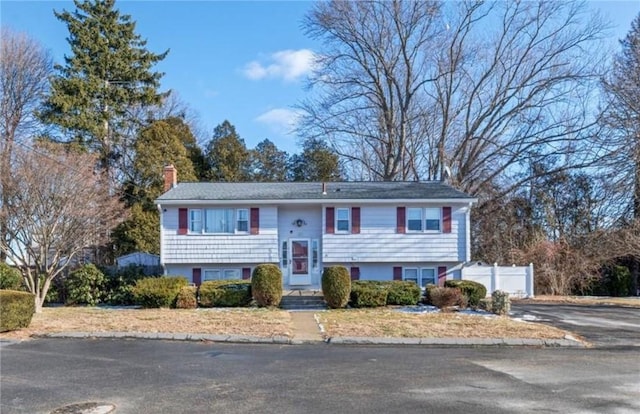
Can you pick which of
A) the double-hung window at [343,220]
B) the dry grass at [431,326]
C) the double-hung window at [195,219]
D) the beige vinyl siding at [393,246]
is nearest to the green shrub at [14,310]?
the dry grass at [431,326]

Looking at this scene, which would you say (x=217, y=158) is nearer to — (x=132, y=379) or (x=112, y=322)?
(x=112, y=322)

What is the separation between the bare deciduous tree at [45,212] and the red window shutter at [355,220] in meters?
9.89

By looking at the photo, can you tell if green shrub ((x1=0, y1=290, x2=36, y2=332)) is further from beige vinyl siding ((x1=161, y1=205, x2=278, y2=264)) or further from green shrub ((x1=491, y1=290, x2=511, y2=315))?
green shrub ((x1=491, y1=290, x2=511, y2=315))

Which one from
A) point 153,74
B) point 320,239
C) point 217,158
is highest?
point 153,74

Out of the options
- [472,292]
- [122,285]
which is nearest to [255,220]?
[122,285]

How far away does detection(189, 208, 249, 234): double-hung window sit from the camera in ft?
72.6

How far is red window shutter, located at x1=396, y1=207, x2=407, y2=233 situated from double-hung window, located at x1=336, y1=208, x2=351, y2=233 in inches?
82.7

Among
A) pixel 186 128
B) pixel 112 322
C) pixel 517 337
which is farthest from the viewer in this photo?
pixel 186 128

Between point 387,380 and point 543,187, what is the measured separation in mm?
27505

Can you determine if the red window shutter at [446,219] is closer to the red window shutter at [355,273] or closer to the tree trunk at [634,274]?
the red window shutter at [355,273]

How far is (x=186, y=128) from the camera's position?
114 ft

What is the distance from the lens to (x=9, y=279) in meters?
19.5

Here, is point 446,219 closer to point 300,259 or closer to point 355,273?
point 355,273

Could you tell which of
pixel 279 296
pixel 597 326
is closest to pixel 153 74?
pixel 279 296
